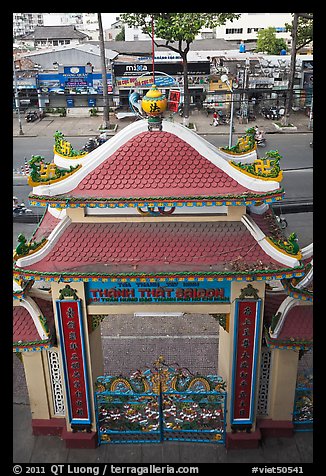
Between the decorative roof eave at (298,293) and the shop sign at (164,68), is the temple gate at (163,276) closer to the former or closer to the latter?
the decorative roof eave at (298,293)

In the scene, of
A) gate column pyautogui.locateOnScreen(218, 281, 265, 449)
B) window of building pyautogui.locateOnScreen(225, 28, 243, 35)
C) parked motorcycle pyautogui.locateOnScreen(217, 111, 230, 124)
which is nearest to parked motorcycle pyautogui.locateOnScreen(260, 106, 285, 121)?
parked motorcycle pyautogui.locateOnScreen(217, 111, 230, 124)

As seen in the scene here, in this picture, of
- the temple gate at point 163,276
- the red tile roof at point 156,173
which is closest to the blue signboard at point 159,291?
the temple gate at point 163,276

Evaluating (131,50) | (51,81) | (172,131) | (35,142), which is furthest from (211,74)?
(172,131)

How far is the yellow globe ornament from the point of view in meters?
9.98

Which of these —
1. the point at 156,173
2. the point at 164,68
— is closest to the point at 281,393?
the point at 156,173

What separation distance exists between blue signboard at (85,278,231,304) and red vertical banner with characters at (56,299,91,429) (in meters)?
0.54

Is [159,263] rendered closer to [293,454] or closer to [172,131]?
[172,131]

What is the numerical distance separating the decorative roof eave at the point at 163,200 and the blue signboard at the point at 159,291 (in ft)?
5.49

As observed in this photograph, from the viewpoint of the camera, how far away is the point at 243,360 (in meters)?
11.2

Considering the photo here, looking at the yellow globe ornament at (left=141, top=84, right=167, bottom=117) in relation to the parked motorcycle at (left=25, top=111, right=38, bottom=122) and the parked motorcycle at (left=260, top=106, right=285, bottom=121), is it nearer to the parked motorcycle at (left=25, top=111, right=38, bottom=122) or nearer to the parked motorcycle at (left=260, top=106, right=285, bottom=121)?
the parked motorcycle at (left=260, top=106, right=285, bottom=121)

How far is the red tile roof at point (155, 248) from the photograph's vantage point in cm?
1003

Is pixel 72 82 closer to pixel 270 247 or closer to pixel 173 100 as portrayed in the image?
pixel 173 100

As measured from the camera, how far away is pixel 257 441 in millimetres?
11781
